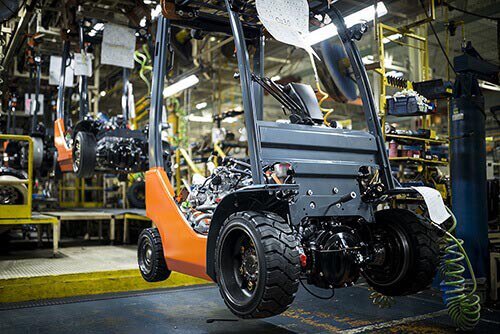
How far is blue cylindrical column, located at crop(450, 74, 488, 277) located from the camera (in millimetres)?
5621

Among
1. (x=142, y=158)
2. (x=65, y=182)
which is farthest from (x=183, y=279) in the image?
(x=65, y=182)

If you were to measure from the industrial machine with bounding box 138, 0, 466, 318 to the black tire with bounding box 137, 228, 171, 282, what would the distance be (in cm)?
19

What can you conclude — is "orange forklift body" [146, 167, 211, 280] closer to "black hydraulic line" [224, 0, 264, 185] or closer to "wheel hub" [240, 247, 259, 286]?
"wheel hub" [240, 247, 259, 286]

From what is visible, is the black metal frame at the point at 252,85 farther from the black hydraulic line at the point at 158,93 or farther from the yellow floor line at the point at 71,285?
the yellow floor line at the point at 71,285

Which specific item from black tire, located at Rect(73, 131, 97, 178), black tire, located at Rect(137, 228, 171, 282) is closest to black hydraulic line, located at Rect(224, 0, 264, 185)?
black tire, located at Rect(137, 228, 171, 282)

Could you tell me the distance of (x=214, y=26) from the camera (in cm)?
428

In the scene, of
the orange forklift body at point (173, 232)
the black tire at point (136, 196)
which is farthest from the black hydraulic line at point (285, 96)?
the black tire at point (136, 196)

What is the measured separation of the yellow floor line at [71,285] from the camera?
5.21 meters

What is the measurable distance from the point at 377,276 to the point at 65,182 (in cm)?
1218

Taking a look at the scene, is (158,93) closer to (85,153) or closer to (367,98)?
(367,98)

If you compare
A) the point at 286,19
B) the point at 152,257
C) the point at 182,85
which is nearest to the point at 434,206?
the point at 286,19

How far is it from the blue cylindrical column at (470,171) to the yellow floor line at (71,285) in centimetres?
381

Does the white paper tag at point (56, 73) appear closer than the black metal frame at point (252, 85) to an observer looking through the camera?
No

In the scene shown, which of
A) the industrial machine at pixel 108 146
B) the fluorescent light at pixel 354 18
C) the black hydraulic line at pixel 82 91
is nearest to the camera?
the industrial machine at pixel 108 146
